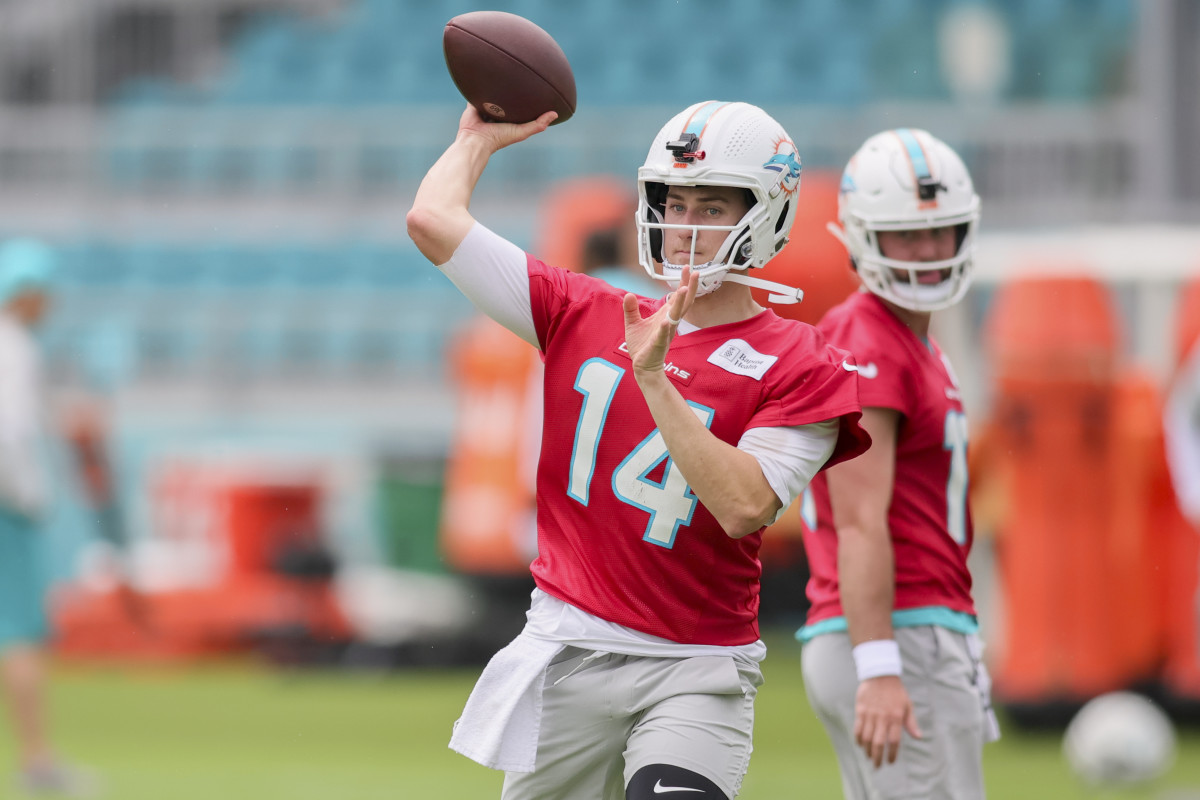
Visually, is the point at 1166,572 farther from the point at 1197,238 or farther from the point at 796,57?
the point at 796,57

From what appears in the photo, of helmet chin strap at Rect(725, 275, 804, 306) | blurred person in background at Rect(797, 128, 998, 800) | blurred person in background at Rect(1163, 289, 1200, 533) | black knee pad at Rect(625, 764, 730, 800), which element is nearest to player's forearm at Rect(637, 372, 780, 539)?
helmet chin strap at Rect(725, 275, 804, 306)

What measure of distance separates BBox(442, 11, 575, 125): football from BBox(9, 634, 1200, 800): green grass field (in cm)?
409

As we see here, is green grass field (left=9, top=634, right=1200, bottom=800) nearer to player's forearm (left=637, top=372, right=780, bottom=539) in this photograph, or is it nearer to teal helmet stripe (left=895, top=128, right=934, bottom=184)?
teal helmet stripe (left=895, top=128, right=934, bottom=184)

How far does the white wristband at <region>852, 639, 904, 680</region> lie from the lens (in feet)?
10.8

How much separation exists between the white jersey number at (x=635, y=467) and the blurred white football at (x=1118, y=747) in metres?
4.28

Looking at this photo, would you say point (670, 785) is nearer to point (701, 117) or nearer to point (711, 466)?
point (711, 466)

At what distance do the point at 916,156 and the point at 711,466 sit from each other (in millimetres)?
1259

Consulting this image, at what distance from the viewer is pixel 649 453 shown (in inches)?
119

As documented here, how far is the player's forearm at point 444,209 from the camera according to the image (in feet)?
9.77

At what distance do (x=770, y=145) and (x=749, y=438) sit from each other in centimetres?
60

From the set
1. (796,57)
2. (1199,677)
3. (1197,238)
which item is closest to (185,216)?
(796,57)

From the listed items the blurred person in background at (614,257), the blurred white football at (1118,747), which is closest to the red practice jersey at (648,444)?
the blurred person in background at (614,257)

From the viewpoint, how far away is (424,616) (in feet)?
37.2

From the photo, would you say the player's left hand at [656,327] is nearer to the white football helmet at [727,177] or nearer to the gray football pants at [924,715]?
the white football helmet at [727,177]
